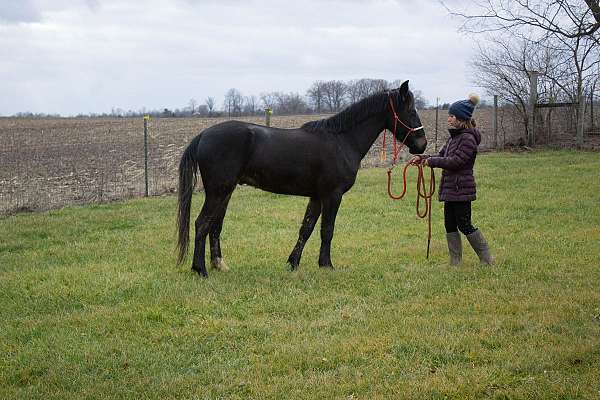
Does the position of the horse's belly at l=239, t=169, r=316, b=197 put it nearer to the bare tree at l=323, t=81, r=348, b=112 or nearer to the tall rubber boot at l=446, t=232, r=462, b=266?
the tall rubber boot at l=446, t=232, r=462, b=266

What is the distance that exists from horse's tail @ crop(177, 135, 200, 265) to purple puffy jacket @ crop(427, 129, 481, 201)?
8.88 ft

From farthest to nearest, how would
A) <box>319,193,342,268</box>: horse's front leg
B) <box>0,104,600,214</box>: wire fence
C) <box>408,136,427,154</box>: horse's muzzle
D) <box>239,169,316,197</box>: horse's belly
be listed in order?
<box>0,104,600,214</box>: wire fence < <box>408,136,427,154</box>: horse's muzzle < <box>319,193,342,268</box>: horse's front leg < <box>239,169,316,197</box>: horse's belly

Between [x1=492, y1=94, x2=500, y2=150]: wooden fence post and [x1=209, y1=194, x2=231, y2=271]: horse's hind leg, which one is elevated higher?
[x1=492, y1=94, x2=500, y2=150]: wooden fence post

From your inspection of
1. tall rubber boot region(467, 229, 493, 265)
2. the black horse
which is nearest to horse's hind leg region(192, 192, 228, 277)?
the black horse

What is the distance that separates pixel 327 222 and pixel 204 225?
56.7 inches

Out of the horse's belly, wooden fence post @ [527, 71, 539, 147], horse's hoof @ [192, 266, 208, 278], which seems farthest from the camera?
wooden fence post @ [527, 71, 539, 147]

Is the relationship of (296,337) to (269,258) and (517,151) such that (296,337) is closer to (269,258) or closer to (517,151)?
(269,258)

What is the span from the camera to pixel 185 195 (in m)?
6.89

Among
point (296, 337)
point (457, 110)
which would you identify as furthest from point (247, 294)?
point (457, 110)

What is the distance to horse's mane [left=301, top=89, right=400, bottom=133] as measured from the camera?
288 inches

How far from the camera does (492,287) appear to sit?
6219 millimetres

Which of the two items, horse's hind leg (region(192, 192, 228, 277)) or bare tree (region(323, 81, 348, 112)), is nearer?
horse's hind leg (region(192, 192, 228, 277))

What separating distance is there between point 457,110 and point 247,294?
10.4ft

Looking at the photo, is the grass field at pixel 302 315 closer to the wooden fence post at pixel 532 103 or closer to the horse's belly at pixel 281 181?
the horse's belly at pixel 281 181
